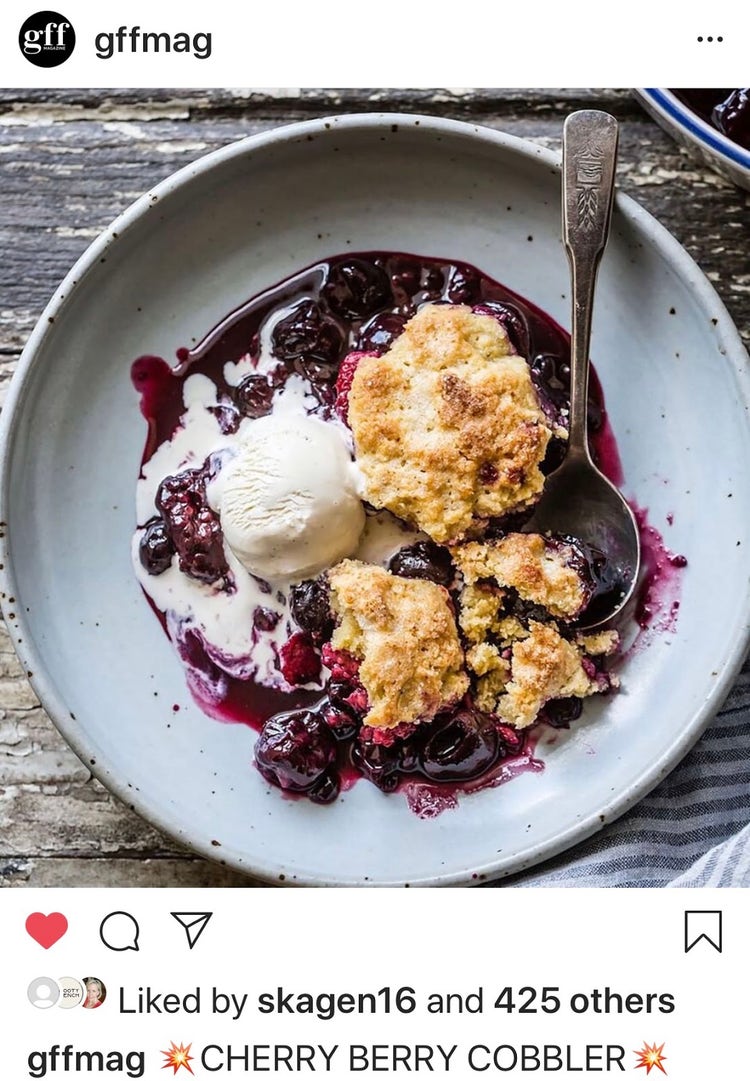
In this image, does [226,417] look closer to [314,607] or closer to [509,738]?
[314,607]

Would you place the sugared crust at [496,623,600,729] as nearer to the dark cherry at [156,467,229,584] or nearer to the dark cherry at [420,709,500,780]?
the dark cherry at [420,709,500,780]

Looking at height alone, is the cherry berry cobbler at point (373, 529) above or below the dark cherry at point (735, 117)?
below

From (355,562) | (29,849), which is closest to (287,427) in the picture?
(355,562)

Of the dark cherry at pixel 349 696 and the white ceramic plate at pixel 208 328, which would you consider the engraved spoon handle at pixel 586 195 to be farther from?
the dark cherry at pixel 349 696
